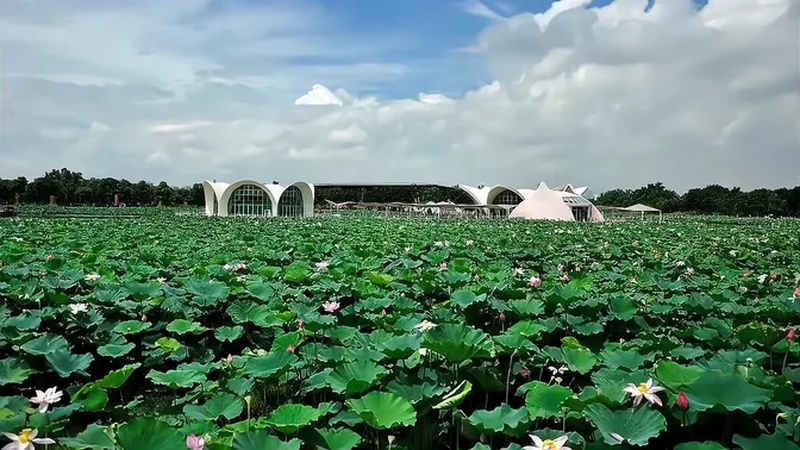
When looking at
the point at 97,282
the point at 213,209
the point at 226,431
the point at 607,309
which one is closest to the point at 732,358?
the point at 607,309

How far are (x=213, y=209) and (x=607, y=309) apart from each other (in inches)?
1791

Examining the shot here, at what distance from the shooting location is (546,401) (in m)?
2.02

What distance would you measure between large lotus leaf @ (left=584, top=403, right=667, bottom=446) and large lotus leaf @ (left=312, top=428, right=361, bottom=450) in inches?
27.6

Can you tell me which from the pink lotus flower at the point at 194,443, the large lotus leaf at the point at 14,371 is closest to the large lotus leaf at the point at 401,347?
the pink lotus flower at the point at 194,443

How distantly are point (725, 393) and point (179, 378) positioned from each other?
1.98 meters

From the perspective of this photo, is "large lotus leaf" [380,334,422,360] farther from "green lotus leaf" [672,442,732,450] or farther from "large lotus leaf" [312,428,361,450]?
"green lotus leaf" [672,442,732,450]

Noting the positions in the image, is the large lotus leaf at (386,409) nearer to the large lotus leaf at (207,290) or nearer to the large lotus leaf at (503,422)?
the large lotus leaf at (503,422)

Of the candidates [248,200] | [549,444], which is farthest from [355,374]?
[248,200]

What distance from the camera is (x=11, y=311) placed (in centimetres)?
388

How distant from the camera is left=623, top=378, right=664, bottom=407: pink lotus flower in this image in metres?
1.84

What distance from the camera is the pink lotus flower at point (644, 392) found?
1.84 m

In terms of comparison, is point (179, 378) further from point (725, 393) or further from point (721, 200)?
point (721, 200)

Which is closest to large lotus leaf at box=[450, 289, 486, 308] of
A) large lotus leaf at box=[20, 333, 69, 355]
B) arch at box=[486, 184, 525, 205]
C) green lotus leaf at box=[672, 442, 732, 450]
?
green lotus leaf at box=[672, 442, 732, 450]

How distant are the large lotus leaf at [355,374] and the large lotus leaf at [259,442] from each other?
428 mm
